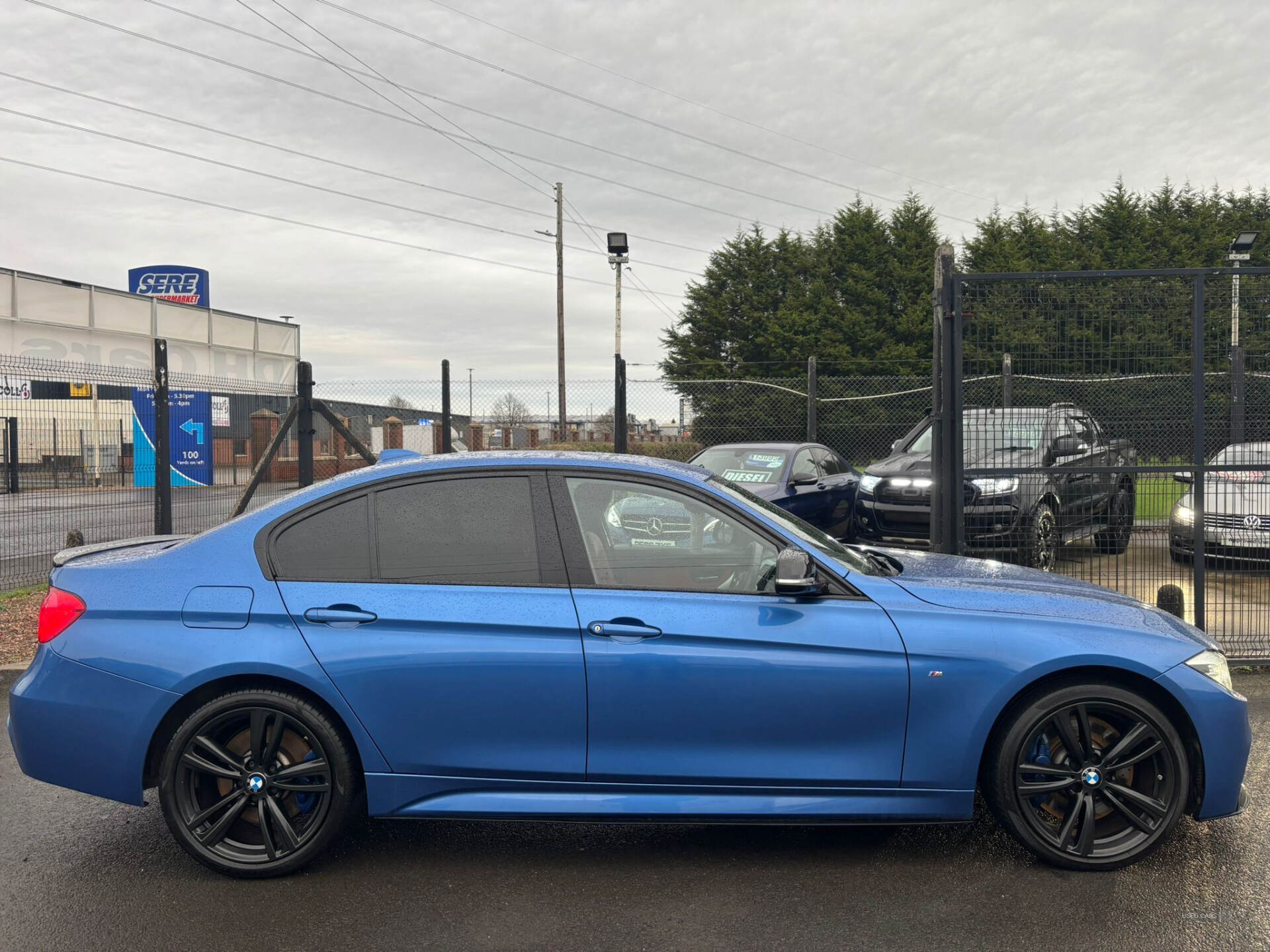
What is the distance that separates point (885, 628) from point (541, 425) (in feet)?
34.7

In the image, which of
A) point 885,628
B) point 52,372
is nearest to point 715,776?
point 885,628

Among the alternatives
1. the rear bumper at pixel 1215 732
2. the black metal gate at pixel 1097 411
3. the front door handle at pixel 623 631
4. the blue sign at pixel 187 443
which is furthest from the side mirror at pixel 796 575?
the blue sign at pixel 187 443

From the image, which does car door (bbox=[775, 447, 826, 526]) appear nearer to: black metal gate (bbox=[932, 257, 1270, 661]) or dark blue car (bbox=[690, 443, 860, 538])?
dark blue car (bbox=[690, 443, 860, 538])

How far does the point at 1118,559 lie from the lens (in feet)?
23.0

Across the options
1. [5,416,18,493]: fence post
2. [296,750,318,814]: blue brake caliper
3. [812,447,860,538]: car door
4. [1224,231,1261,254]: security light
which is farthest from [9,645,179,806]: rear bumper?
[1224,231,1261,254]: security light

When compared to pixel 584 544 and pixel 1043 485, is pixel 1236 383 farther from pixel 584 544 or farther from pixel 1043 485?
pixel 584 544

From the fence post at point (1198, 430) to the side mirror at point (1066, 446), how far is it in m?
0.81

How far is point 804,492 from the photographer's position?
37.3ft

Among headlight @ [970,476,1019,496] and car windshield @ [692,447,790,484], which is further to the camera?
car windshield @ [692,447,790,484]

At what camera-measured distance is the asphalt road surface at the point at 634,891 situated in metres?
3.18

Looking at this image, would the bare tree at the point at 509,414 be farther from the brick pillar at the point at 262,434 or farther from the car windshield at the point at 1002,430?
the car windshield at the point at 1002,430

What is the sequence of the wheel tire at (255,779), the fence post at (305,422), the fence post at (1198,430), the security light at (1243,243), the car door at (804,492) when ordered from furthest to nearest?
the security light at (1243,243)
the car door at (804,492)
the fence post at (305,422)
the fence post at (1198,430)
the wheel tire at (255,779)

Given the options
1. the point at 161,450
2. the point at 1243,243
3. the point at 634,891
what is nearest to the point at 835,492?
the point at 161,450

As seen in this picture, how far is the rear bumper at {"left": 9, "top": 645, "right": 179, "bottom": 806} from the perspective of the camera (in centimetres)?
362
